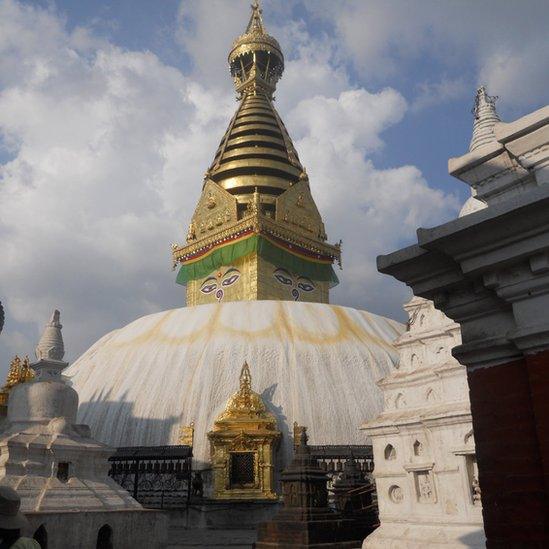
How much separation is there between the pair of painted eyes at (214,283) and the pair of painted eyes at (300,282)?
2.71 m

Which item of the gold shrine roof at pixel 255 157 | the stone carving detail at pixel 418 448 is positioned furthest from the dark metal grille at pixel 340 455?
the gold shrine roof at pixel 255 157

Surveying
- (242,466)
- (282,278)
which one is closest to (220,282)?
(282,278)

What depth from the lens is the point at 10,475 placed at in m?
Answer: 11.7

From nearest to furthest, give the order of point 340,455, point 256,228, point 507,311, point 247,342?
point 507,311 < point 340,455 < point 247,342 < point 256,228

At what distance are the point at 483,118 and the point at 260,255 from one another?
84.6 feet

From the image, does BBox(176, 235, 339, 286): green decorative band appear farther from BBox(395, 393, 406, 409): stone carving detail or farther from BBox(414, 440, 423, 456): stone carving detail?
BBox(414, 440, 423, 456): stone carving detail

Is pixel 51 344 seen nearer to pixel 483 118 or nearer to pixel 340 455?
pixel 340 455

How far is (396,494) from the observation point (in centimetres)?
1294

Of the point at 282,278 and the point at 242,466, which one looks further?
the point at 282,278

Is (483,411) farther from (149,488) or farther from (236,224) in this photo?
(236,224)

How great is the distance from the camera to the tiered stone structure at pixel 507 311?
4.27 metres

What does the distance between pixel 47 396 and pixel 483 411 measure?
1183 cm

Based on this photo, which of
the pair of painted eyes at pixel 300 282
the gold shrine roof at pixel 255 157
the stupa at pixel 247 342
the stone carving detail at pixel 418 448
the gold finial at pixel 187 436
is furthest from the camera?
the gold shrine roof at pixel 255 157

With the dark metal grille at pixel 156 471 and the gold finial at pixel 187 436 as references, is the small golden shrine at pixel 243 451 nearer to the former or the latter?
the gold finial at pixel 187 436
